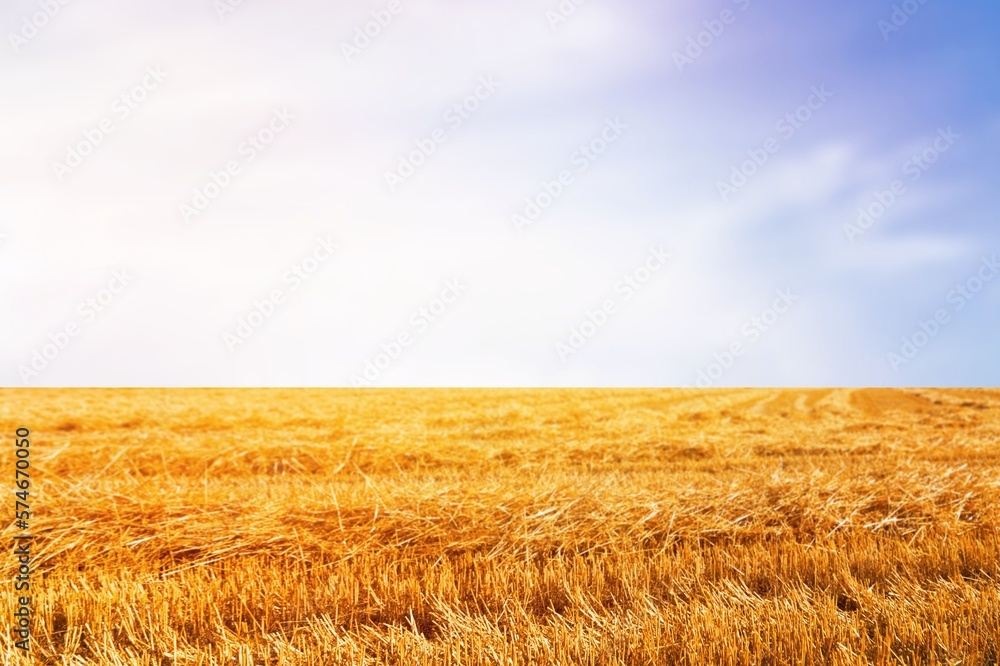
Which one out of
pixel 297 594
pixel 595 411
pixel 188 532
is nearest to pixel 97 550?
pixel 188 532

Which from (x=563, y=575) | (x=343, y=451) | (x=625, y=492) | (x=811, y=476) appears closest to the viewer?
(x=563, y=575)

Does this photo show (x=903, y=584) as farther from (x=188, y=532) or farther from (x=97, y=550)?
(x=97, y=550)

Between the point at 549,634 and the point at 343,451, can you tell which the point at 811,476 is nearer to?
the point at 549,634

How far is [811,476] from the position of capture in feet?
25.2

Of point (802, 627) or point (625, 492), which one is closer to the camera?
point (802, 627)

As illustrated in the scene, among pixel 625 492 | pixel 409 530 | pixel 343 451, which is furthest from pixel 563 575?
pixel 343 451

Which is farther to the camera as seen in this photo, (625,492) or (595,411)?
(595,411)

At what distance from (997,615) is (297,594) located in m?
4.00

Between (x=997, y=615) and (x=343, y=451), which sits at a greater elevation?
(x=343, y=451)

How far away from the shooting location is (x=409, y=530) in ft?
18.9

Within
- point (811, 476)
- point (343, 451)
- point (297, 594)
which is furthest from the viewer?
point (343, 451)

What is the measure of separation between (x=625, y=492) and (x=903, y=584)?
2.59 metres

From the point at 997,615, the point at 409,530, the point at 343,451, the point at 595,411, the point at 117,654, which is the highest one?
the point at 595,411

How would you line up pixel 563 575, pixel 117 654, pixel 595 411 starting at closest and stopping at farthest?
pixel 117 654, pixel 563 575, pixel 595 411
